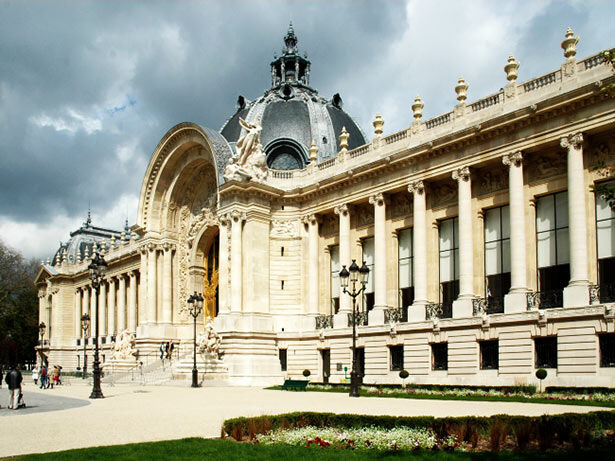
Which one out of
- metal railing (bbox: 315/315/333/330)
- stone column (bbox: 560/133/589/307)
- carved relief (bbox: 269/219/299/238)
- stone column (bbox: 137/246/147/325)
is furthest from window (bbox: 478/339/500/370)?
stone column (bbox: 137/246/147/325)

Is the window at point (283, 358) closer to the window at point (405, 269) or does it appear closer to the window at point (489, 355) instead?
the window at point (405, 269)

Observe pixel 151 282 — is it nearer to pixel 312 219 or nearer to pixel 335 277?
pixel 312 219

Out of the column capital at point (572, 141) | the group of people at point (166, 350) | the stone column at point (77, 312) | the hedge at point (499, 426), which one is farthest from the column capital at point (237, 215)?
the stone column at point (77, 312)

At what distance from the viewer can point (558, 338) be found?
→ 2673 centimetres

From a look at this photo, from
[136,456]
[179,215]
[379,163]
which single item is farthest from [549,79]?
[179,215]

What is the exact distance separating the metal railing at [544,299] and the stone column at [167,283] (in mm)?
29247

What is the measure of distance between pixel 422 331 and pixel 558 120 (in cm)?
1179

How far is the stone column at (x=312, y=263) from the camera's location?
40.8 m

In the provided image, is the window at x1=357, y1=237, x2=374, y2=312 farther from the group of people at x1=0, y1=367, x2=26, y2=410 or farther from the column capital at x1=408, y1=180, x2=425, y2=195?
the group of people at x1=0, y1=367, x2=26, y2=410

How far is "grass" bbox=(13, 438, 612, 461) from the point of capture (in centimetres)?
1044

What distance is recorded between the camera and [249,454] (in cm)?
1105

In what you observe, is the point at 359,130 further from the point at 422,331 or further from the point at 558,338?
the point at 558,338

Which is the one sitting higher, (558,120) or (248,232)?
(558,120)

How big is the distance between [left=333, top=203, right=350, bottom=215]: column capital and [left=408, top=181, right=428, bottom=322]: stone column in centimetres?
526
